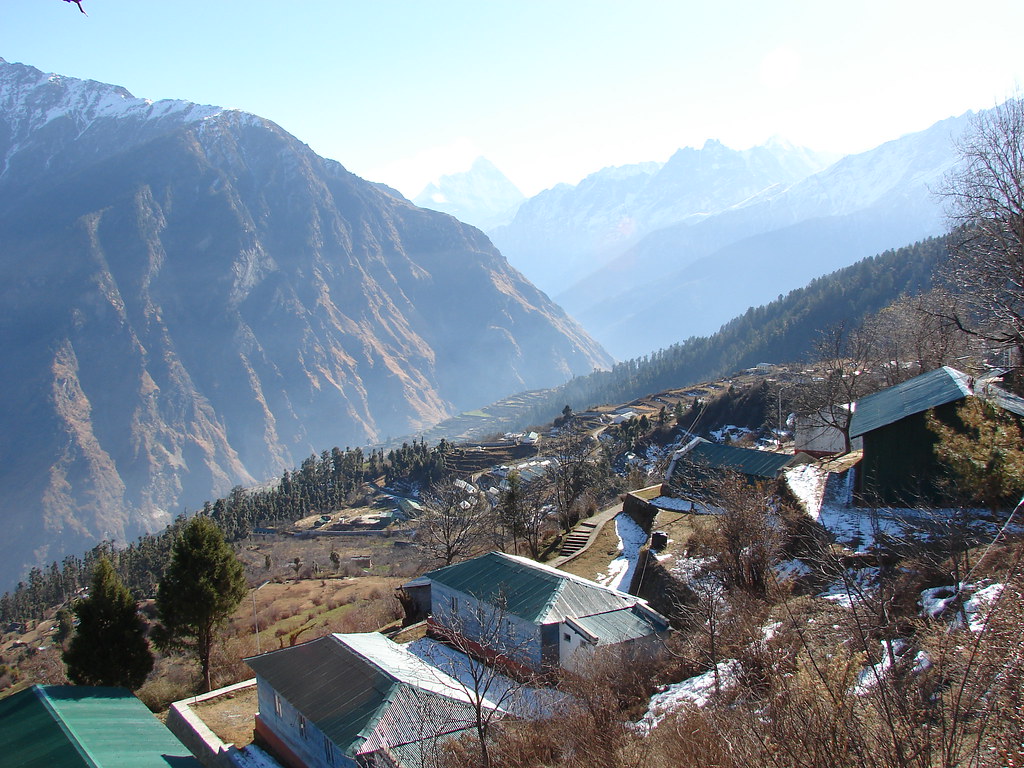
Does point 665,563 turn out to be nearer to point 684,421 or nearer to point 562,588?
point 562,588

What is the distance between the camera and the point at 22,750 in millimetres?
17469

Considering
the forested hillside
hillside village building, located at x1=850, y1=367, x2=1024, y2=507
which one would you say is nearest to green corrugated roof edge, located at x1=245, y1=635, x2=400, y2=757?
hillside village building, located at x1=850, y1=367, x2=1024, y2=507

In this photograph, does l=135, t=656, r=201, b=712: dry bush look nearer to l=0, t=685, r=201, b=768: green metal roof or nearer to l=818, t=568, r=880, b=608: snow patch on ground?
l=0, t=685, r=201, b=768: green metal roof

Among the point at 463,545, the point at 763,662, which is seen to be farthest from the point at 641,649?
the point at 463,545

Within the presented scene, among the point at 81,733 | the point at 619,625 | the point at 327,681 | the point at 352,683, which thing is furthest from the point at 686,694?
the point at 81,733

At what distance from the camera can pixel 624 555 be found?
33500 mm

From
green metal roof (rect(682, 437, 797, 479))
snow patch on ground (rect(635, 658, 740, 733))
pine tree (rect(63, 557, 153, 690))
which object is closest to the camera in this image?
snow patch on ground (rect(635, 658, 740, 733))

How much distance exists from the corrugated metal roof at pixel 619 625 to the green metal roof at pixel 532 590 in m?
0.28

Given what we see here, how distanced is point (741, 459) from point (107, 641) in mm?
33082

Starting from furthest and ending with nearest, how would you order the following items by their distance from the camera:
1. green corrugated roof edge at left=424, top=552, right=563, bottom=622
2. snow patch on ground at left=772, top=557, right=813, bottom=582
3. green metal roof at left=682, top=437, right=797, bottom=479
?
green metal roof at left=682, top=437, right=797, bottom=479, green corrugated roof edge at left=424, top=552, right=563, bottom=622, snow patch on ground at left=772, top=557, right=813, bottom=582

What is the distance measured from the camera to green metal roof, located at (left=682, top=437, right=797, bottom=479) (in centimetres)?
3699

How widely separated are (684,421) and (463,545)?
68.2m

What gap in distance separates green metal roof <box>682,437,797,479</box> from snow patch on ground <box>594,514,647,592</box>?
538 centimetres

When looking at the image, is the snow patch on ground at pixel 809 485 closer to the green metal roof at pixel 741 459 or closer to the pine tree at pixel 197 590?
the green metal roof at pixel 741 459
